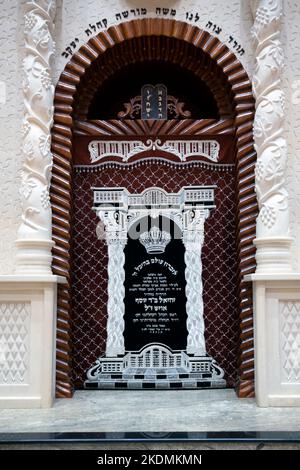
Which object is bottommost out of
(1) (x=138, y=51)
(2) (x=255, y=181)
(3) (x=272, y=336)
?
(3) (x=272, y=336)

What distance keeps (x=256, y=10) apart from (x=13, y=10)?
6.57 ft

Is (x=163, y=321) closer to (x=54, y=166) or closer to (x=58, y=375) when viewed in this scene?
(x=58, y=375)

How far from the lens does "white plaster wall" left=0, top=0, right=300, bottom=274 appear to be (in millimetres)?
3934

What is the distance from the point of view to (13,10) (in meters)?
4.04

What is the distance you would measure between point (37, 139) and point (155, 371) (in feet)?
6.95

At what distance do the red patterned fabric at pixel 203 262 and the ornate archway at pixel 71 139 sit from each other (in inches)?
8.4

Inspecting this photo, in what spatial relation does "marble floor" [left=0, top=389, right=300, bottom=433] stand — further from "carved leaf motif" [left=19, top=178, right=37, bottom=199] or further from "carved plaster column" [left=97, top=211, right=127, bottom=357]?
"carved leaf motif" [left=19, top=178, right=37, bottom=199]

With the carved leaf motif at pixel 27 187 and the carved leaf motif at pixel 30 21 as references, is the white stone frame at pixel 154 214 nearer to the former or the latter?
the carved leaf motif at pixel 27 187

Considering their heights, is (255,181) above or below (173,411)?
above

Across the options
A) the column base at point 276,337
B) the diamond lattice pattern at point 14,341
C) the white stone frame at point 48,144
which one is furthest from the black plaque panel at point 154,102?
the diamond lattice pattern at point 14,341

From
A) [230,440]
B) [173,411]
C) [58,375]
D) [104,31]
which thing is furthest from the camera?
[104,31]

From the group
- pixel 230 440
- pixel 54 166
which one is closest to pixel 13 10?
pixel 54 166

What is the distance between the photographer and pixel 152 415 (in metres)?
3.19

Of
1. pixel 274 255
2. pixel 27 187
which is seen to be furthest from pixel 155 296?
pixel 27 187
